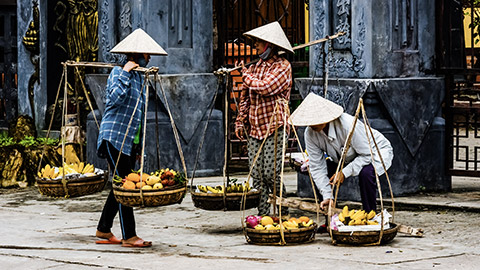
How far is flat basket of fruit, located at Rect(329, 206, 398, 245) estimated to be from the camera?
27.4 ft

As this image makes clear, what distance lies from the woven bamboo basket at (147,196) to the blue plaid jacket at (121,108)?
517 millimetres

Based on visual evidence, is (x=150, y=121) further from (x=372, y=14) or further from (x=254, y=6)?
(x=372, y=14)

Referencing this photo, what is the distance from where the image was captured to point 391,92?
11.3 m

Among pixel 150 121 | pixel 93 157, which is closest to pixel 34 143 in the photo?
pixel 93 157

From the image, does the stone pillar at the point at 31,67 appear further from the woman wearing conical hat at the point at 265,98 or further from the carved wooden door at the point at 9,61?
the woman wearing conical hat at the point at 265,98

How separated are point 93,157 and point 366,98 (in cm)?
421

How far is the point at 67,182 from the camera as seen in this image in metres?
9.24

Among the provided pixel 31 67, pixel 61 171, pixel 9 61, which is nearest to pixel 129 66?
pixel 61 171

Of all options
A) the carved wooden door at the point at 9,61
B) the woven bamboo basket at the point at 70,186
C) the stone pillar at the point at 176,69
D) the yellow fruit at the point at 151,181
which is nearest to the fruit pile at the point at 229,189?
the yellow fruit at the point at 151,181

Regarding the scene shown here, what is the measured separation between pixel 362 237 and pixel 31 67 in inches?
349

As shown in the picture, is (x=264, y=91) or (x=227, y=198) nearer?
(x=227, y=198)

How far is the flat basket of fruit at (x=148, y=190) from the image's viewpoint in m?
8.38

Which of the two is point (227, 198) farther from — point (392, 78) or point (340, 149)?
point (392, 78)

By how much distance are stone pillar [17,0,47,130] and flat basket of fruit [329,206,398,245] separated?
8.06 m
